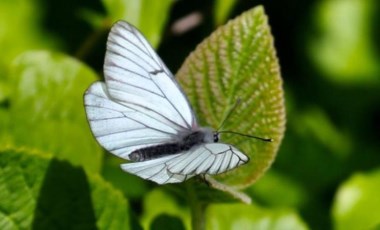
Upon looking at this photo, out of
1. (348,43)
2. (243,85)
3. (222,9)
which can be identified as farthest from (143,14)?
(348,43)

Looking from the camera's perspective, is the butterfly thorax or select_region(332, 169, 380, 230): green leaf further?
select_region(332, 169, 380, 230): green leaf

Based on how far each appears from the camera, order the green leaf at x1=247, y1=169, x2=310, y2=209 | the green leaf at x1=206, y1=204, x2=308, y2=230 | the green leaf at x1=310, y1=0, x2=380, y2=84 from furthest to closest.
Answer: the green leaf at x1=310, y1=0, x2=380, y2=84
the green leaf at x1=247, y1=169, x2=310, y2=209
the green leaf at x1=206, y1=204, x2=308, y2=230

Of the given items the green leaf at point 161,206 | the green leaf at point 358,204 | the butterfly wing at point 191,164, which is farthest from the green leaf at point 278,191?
the butterfly wing at point 191,164

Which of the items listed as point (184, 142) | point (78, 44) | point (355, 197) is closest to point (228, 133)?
point (184, 142)

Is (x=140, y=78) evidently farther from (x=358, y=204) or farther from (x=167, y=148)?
(x=358, y=204)

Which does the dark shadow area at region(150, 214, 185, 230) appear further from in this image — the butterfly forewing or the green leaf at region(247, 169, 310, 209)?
the green leaf at region(247, 169, 310, 209)

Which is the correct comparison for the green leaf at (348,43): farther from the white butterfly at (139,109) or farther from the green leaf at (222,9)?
the white butterfly at (139,109)

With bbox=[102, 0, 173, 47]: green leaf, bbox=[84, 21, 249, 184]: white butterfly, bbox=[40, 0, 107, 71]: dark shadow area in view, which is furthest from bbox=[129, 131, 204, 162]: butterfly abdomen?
bbox=[40, 0, 107, 71]: dark shadow area
